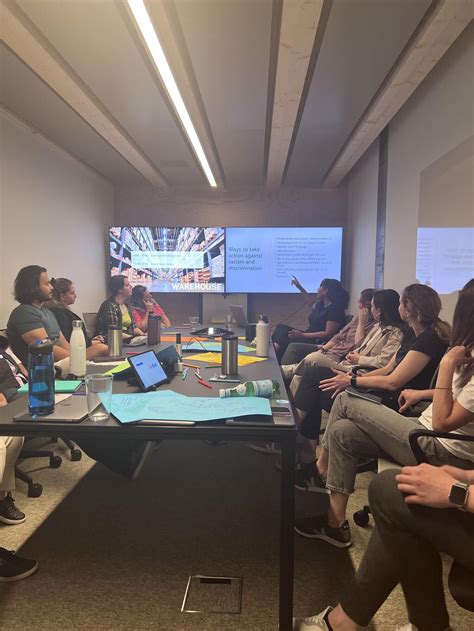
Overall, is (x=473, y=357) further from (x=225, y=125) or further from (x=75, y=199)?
(x=75, y=199)

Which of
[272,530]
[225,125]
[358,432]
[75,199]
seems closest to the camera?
[358,432]

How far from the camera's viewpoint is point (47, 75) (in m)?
3.05

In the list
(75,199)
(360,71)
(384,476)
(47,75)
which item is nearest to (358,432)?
(384,476)

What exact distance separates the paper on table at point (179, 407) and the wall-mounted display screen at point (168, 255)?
4687 mm

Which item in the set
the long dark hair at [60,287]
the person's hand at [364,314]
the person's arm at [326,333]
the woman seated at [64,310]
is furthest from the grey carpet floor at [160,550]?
the person's arm at [326,333]

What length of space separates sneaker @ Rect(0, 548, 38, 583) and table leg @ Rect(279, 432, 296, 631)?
0.96 m

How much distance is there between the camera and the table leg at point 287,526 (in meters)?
1.23

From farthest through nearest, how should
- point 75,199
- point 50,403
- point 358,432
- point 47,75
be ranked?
point 75,199 → point 47,75 → point 358,432 → point 50,403

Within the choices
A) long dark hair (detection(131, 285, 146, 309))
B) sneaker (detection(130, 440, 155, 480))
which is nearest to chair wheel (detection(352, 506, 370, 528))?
sneaker (detection(130, 440, 155, 480))

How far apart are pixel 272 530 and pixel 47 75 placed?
10.9 feet

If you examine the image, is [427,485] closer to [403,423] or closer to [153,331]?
[403,423]

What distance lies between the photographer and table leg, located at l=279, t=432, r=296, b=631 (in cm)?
123

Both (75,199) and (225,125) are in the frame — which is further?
(75,199)

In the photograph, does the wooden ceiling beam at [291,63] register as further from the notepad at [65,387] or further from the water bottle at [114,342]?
the notepad at [65,387]
